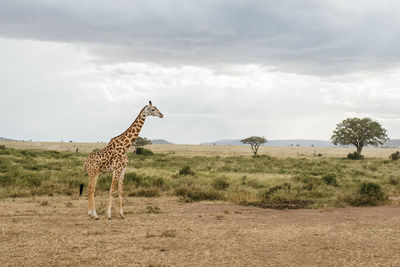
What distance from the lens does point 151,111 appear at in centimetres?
1497

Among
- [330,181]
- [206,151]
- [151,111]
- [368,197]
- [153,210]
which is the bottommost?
[153,210]

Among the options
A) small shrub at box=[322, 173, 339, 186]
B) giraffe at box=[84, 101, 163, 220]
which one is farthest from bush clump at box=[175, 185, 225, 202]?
small shrub at box=[322, 173, 339, 186]

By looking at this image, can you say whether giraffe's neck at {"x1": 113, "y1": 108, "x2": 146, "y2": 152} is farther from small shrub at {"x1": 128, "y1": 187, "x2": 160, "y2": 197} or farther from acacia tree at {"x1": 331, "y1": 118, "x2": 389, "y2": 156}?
acacia tree at {"x1": 331, "y1": 118, "x2": 389, "y2": 156}

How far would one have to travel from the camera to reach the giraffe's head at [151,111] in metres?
14.9

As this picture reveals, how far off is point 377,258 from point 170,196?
515 inches

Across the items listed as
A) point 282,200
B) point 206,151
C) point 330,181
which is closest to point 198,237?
point 282,200

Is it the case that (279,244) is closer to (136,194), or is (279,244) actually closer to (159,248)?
(159,248)

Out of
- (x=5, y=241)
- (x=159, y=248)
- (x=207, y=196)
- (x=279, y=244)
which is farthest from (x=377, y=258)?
(x=207, y=196)

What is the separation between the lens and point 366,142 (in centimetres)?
7388

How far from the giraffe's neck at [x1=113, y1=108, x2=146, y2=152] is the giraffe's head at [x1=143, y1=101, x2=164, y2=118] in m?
0.14

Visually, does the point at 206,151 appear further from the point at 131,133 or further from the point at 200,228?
the point at 200,228

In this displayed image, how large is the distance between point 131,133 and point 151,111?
3.22 feet

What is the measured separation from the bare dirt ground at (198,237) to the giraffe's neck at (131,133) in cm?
241

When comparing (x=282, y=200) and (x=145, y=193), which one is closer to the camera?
(x=282, y=200)
